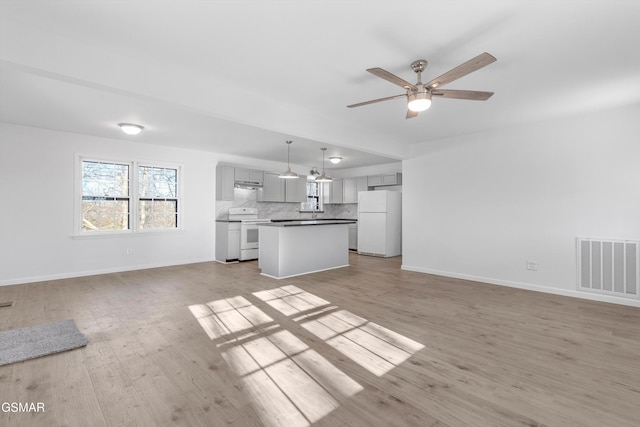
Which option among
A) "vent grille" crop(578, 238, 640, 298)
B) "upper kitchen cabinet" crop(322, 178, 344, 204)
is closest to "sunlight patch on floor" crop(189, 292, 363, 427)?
"vent grille" crop(578, 238, 640, 298)

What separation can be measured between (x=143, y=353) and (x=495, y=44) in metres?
3.85

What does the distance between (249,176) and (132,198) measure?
2515 millimetres

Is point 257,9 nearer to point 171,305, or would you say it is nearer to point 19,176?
point 171,305

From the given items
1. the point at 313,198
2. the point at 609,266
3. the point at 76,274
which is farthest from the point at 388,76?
the point at 313,198

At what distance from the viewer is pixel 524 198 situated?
466cm

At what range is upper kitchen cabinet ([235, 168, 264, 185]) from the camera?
7.21 metres

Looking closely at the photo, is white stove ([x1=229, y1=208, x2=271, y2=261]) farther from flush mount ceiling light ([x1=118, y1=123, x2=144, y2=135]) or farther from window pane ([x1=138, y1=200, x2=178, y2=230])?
flush mount ceiling light ([x1=118, y1=123, x2=144, y2=135])

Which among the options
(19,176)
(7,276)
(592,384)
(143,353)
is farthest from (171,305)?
(592,384)

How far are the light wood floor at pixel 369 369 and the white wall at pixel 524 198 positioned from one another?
79 centimetres

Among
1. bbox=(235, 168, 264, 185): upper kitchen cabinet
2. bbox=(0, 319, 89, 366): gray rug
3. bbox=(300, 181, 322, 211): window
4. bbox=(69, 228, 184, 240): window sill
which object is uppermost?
bbox=(235, 168, 264, 185): upper kitchen cabinet

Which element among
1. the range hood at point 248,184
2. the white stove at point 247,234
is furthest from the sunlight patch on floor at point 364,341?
the range hood at point 248,184

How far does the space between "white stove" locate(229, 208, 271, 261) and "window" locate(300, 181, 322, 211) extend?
2.35 metres

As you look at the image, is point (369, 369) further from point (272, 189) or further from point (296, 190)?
point (296, 190)
